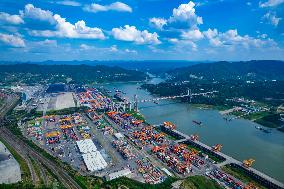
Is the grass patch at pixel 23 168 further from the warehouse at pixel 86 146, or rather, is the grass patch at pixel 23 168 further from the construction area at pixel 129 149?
the warehouse at pixel 86 146

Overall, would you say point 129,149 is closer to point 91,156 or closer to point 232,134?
point 91,156

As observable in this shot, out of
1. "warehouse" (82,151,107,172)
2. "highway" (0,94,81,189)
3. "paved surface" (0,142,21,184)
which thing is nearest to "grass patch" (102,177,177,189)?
"highway" (0,94,81,189)

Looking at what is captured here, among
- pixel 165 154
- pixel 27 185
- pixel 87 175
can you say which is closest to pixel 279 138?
pixel 165 154

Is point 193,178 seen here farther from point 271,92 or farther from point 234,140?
point 271,92

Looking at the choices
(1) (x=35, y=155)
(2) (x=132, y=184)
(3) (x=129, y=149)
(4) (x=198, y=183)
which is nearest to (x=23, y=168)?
(1) (x=35, y=155)

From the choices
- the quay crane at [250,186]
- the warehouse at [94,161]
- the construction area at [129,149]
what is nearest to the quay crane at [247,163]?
the construction area at [129,149]

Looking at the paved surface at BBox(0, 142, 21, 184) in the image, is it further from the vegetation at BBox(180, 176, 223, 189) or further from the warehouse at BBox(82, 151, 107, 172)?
the vegetation at BBox(180, 176, 223, 189)
